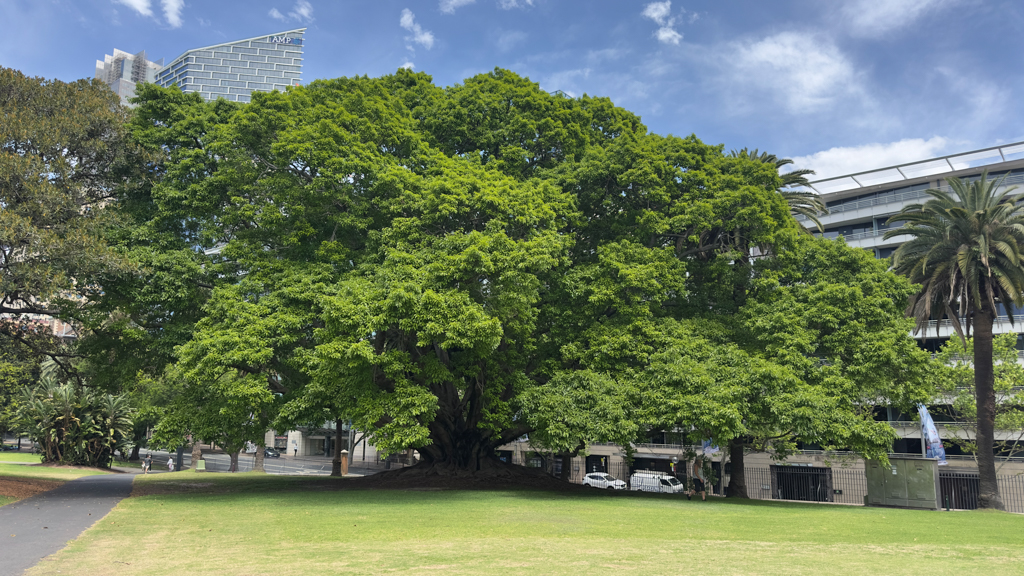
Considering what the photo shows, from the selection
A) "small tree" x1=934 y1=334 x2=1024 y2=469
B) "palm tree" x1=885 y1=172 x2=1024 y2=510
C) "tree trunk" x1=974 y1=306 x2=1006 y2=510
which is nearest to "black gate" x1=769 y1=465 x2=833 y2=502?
"small tree" x1=934 y1=334 x2=1024 y2=469

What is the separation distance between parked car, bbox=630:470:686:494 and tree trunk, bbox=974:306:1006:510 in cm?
1491

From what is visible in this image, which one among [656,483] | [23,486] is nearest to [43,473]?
[23,486]

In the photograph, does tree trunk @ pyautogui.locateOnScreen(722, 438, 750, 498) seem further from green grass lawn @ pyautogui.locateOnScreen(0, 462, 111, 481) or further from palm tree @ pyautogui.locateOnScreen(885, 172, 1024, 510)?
green grass lawn @ pyautogui.locateOnScreen(0, 462, 111, 481)

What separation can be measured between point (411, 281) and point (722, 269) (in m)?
12.0

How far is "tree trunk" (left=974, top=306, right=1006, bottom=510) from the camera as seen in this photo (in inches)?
1009

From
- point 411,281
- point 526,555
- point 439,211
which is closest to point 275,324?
point 411,281

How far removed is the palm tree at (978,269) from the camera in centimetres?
2570

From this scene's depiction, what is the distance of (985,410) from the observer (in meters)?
25.7

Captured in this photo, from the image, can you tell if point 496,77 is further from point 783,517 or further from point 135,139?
point 783,517

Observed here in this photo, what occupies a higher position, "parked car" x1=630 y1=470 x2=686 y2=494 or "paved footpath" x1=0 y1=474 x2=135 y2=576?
"paved footpath" x1=0 y1=474 x2=135 y2=576

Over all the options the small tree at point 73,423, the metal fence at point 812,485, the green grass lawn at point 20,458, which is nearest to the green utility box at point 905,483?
the metal fence at point 812,485

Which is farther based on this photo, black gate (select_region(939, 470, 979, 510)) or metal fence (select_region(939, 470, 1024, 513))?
black gate (select_region(939, 470, 979, 510))

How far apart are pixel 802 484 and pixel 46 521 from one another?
40642 millimetres

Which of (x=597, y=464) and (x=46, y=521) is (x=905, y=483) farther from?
(x=597, y=464)
